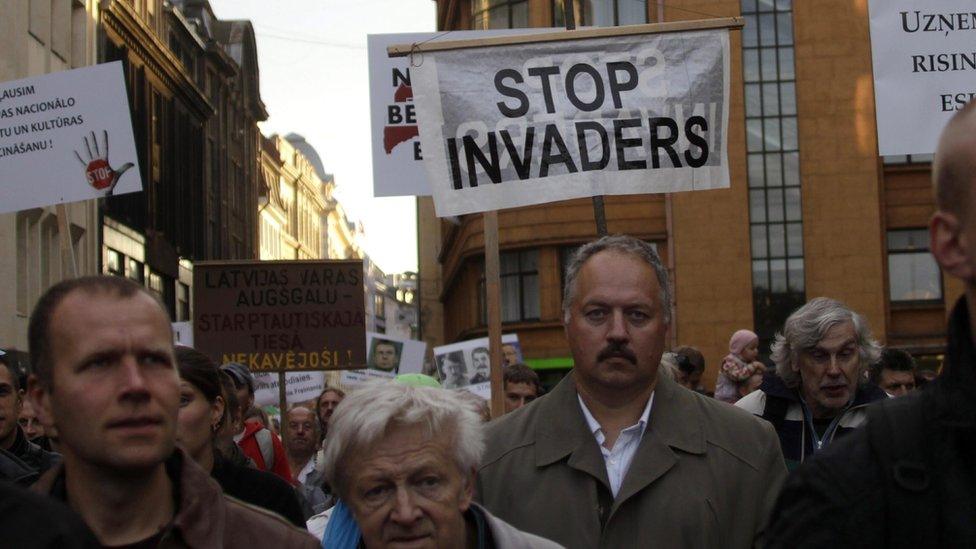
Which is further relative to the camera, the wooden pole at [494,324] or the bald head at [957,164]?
the wooden pole at [494,324]

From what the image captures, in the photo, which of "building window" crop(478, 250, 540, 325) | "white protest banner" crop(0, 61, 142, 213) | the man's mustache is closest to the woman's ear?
the man's mustache

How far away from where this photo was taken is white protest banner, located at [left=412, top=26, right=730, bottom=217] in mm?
7266

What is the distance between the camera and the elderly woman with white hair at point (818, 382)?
6.06 m

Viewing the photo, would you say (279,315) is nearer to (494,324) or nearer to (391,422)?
(494,324)

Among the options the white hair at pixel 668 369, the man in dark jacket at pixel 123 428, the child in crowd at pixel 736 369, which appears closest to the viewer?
the man in dark jacket at pixel 123 428

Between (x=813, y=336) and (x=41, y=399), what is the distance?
3.61 m

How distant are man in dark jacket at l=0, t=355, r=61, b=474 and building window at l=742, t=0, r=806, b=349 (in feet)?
99.7

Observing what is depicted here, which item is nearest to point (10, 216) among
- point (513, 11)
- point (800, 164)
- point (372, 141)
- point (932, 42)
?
point (513, 11)

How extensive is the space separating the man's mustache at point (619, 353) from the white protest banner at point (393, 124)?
642 cm

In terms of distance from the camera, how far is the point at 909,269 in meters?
36.9

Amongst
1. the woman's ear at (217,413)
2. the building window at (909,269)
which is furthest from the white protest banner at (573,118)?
the building window at (909,269)

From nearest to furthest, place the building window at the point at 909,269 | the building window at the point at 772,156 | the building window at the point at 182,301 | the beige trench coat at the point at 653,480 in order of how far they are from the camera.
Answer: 1. the beige trench coat at the point at 653,480
2. the building window at the point at 772,156
3. the building window at the point at 909,269
4. the building window at the point at 182,301

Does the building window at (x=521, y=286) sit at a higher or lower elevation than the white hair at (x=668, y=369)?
higher

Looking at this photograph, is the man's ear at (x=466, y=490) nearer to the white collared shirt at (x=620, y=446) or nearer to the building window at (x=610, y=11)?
the white collared shirt at (x=620, y=446)
